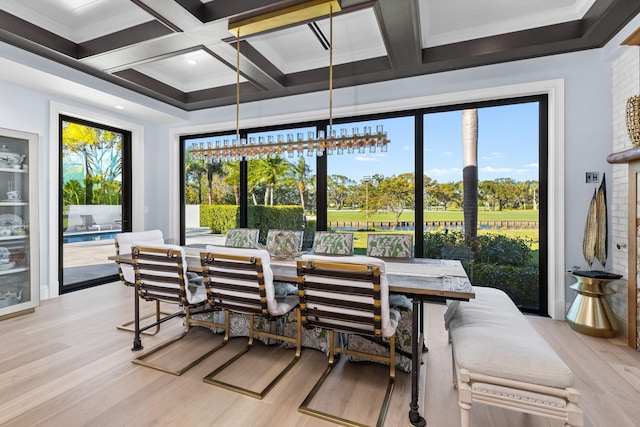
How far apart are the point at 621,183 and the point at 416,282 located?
8.12 ft

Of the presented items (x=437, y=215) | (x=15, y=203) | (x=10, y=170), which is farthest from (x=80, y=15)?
(x=437, y=215)

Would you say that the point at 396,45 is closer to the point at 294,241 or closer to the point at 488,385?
the point at 294,241

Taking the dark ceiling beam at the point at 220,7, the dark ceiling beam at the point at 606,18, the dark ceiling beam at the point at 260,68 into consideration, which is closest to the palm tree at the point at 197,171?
the dark ceiling beam at the point at 260,68

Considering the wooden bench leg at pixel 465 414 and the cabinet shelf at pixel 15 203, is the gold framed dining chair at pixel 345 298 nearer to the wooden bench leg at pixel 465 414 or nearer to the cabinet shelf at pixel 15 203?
the wooden bench leg at pixel 465 414

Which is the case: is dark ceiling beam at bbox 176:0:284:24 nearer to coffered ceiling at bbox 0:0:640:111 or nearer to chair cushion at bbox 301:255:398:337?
coffered ceiling at bbox 0:0:640:111

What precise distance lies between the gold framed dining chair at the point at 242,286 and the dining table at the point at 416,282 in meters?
0.12

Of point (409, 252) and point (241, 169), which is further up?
point (241, 169)

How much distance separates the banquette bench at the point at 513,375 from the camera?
1376 mm

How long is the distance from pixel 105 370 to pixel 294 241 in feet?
5.68

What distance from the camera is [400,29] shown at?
2.78 m

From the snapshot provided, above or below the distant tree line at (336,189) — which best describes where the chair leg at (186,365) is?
below

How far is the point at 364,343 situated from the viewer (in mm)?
2381

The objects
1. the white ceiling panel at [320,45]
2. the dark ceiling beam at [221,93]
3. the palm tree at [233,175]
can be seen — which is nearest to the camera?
the white ceiling panel at [320,45]

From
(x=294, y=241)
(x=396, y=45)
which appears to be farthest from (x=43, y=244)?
(x=396, y=45)
